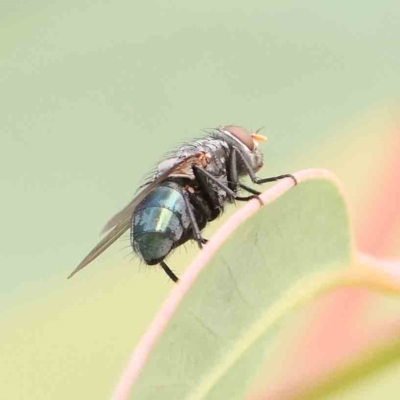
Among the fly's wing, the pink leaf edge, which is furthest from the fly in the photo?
the pink leaf edge

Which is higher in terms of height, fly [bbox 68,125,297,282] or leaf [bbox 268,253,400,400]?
fly [bbox 68,125,297,282]

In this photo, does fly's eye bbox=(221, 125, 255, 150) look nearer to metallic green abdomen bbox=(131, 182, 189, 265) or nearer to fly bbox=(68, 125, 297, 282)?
fly bbox=(68, 125, 297, 282)

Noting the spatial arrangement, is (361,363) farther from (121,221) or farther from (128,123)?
(128,123)

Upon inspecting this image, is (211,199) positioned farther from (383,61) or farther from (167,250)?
(383,61)

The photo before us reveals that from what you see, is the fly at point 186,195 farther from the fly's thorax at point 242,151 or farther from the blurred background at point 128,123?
the blurred background at point 128,123

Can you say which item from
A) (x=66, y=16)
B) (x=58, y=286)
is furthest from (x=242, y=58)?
(x=58, y=286)
